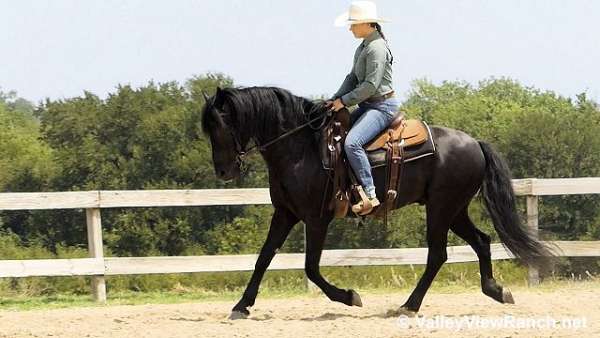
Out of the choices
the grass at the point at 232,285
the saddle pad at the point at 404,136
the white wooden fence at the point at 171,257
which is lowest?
the grass at the point at 232,285

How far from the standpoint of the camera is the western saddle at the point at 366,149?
782 cm

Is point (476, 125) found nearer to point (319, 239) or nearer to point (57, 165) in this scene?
point (57, 165)

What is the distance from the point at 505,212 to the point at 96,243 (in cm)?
456

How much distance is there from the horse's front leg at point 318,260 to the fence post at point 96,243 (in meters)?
3.42

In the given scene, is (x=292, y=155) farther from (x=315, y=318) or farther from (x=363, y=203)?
(x=315, y=318)

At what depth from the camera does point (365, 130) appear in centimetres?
783

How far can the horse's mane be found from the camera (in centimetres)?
781

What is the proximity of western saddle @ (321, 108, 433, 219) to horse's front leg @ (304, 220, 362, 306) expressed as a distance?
0.21 m

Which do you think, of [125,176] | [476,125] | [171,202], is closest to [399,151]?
[171,202]

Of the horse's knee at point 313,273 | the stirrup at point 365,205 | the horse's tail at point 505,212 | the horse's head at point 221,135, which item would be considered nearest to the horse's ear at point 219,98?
the horse's head at point 221,135

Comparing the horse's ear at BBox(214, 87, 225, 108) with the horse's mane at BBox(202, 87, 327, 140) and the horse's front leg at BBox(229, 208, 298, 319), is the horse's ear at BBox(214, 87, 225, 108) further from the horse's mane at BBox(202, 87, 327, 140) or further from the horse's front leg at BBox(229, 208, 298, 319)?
the horse's front leg at BBox(229, 208, 298, 319)

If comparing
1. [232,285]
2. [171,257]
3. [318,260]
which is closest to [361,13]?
[318,260]

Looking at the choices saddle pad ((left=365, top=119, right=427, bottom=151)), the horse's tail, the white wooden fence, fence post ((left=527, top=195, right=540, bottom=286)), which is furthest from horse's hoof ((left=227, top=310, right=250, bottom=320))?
fence post ((left=527, top=195, right=540, bottom=286))

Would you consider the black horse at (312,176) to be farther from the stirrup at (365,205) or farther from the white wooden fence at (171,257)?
the white wooden fence at (171,257)
